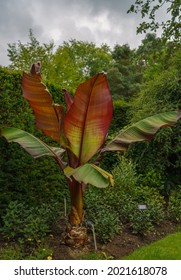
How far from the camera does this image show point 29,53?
79.0ft

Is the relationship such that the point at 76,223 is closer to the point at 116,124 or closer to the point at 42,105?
the point at 42,105

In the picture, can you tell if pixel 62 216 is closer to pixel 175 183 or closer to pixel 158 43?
pixel 175 183

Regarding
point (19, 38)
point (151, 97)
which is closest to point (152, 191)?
point (151, 97)

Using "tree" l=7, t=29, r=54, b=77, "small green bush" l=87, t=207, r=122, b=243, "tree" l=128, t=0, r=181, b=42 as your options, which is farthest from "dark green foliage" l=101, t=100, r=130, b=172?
"tree" l=7, t=29, r=54, b=77

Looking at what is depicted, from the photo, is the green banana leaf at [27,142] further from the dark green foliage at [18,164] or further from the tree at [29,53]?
the tree at [29,53]

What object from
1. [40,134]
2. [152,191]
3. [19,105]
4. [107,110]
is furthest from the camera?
[152,191]

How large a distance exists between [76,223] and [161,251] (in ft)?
4.01

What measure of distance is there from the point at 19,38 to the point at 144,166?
20.1m

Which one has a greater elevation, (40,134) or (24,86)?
(24,86)

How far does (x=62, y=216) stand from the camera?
519cm

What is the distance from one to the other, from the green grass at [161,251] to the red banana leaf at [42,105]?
1.89 m

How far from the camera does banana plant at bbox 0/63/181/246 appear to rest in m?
4.00

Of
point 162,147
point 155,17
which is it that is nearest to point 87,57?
point 155,17

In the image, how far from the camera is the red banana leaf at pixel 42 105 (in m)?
4.12
